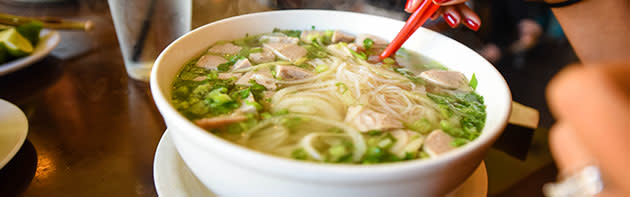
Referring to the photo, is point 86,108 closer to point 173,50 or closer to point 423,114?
point 173,50

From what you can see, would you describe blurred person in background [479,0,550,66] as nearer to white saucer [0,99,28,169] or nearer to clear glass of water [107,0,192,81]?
clear glass of water [107,0,192,81]

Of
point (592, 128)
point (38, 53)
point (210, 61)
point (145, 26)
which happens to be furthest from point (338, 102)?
point (38, 53)

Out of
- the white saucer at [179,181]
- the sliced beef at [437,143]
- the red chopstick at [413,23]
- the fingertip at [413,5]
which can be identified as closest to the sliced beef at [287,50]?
the red chopstick at [413,23]

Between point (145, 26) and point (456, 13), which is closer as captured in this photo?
point (456, 13)

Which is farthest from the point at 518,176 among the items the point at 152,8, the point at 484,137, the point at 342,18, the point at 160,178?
the point at 152,8

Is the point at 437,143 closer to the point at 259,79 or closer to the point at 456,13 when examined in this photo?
the point at 259,79
